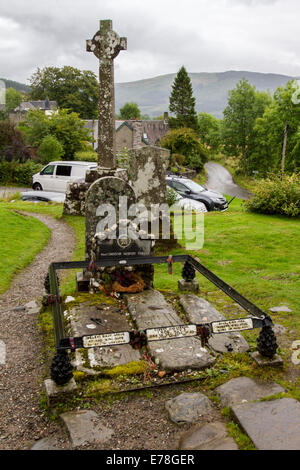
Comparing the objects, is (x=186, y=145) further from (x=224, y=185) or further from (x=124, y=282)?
(x=124, y=282)

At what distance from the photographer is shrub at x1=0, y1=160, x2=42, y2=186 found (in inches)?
1180

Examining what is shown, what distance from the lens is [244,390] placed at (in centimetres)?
432

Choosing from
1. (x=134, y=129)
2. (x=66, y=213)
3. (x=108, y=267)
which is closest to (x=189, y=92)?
(x=134, y=129)

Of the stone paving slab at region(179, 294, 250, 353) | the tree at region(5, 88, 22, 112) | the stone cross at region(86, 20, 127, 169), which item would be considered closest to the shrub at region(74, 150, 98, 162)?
the stone cross at region(86, 20, 127, 169)

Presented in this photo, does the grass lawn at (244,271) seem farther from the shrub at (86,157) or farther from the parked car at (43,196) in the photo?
the shrub at (86,157)

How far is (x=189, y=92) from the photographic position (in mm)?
68062

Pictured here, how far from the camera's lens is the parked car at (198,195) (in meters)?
18.9

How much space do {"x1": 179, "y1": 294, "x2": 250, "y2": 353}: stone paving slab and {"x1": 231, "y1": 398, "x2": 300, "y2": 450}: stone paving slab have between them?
131cm

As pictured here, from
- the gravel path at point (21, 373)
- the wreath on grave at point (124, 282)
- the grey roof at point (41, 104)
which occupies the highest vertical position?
the grey roof at point (41, 104)

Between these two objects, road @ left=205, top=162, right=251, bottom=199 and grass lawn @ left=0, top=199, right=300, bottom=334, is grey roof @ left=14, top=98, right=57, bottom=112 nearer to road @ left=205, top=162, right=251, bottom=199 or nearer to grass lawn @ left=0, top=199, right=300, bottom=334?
road @ left=205, top=162, right=251, bottom=199

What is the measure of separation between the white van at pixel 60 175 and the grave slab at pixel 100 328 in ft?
42.5

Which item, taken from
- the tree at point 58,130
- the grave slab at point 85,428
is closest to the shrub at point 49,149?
the tree at point 58,130
